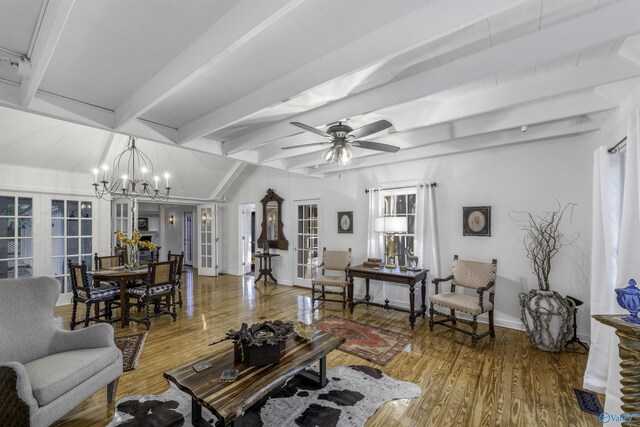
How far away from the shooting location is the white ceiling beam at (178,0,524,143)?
4.74 feet

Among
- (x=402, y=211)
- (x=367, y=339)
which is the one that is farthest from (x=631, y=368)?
(x=402, y=211)

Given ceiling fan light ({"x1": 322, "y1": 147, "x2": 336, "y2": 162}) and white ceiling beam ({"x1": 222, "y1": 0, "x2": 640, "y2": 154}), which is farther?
ceiling fan light ({"x1": 322, "y1": 147, "x2": 336, "y2": 162})

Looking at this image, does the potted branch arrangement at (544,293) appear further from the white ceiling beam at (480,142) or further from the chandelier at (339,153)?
the chandelier at (339,153)

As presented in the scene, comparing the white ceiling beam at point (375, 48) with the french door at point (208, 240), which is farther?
the french door at point (208, 240)

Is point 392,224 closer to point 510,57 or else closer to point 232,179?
point 510,57

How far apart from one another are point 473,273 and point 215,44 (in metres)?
3.96

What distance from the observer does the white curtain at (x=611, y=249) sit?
2.00 metres

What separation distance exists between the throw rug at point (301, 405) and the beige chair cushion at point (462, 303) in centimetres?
129

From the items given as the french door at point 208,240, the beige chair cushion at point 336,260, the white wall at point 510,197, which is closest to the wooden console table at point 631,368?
the white wall at point 510,197

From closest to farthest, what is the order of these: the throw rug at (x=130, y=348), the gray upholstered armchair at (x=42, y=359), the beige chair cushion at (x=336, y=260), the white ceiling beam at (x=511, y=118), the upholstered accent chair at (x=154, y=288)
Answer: the gray upholstered armchair at (x=42, y=359)
the white ceiling beam at (x=511, y=118)
the throw rug at (x=130, y=348)
the upholstered accent chair at (x=154, y=288)
the beige chair cushion at (x=336, y=260)

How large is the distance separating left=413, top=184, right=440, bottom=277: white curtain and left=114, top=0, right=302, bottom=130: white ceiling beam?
141 inches

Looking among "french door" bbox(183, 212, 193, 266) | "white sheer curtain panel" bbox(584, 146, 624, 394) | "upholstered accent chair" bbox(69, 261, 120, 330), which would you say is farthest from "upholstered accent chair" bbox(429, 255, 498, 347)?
"french door" bbox(183, 212, 193, 266)

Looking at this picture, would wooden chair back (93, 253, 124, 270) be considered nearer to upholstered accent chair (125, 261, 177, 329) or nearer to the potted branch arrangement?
upholstered accent chair (125, 261, 177, 329)

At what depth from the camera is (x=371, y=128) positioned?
280 centimetres
